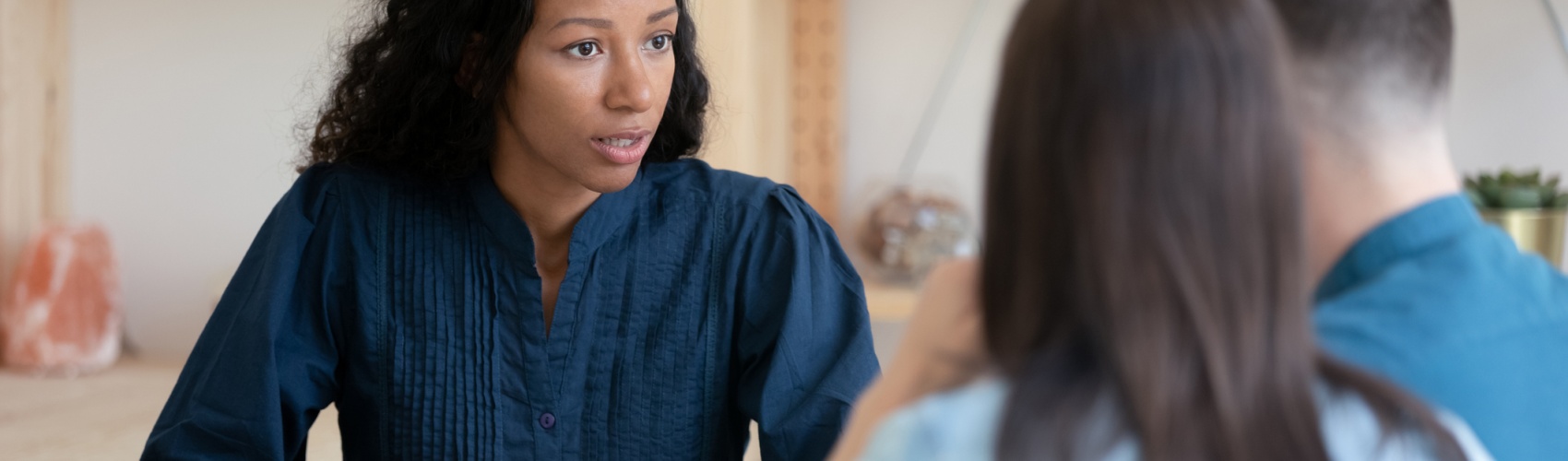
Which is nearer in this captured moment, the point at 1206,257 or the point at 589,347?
the point at 1206,257

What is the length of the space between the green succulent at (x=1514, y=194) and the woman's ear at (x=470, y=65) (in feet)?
3.61

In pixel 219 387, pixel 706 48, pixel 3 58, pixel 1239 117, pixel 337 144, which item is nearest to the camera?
pixel 1239 117

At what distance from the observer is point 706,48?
1.50 meters

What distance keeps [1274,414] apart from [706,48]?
1077 mm

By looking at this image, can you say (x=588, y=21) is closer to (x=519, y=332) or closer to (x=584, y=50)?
(x=584, y=50)

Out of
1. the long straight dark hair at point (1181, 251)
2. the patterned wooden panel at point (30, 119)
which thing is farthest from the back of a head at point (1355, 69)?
the patterned wooden panel at point (30, 119)

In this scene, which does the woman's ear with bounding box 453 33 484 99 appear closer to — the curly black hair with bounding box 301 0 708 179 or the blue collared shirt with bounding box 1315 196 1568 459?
the curly black hair with bounding box 301 0 708 179

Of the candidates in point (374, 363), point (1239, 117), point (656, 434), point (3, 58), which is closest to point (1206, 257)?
point (1239, 117)

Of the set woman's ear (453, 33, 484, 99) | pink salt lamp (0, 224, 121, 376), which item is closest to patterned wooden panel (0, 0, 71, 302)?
pink salt lamp (0, 224, 121, 376)

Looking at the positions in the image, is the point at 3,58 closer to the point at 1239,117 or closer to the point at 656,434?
the point at 656,434

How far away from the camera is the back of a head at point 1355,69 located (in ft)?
1.96

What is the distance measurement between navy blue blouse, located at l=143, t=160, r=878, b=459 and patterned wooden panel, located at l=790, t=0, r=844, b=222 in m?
1.15

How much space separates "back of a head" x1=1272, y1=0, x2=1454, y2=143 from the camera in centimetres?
60

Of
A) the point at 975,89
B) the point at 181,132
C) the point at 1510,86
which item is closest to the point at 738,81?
the point at 975,89
